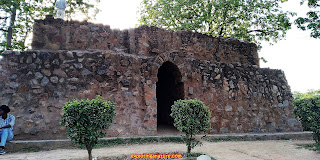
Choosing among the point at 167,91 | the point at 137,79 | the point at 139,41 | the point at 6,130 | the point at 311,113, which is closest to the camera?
the point at 6,130

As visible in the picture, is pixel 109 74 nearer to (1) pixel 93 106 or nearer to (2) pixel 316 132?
(1) pixel 93 106

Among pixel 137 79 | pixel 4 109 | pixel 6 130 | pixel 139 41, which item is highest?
pixel 139 41

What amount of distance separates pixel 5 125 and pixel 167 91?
5354mm

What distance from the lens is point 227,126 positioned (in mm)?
7086

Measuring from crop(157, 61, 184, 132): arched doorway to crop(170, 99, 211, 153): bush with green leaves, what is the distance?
288cm

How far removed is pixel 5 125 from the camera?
14.8 ft

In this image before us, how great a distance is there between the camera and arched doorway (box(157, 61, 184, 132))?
7258mm

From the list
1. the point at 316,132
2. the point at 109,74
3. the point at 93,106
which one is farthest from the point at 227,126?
the point at 93,106

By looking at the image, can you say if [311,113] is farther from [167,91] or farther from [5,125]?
[5,125]

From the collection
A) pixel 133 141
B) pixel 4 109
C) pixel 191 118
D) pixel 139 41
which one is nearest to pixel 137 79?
pixel 139 41

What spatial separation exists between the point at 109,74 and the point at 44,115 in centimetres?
194

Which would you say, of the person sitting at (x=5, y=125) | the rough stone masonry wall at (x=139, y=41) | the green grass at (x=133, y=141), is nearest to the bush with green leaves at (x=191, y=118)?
the green grass at (x=133, y=141)

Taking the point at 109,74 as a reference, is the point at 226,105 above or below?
below

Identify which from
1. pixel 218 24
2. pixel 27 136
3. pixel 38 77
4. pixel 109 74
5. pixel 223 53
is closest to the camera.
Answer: pixel 27 136
